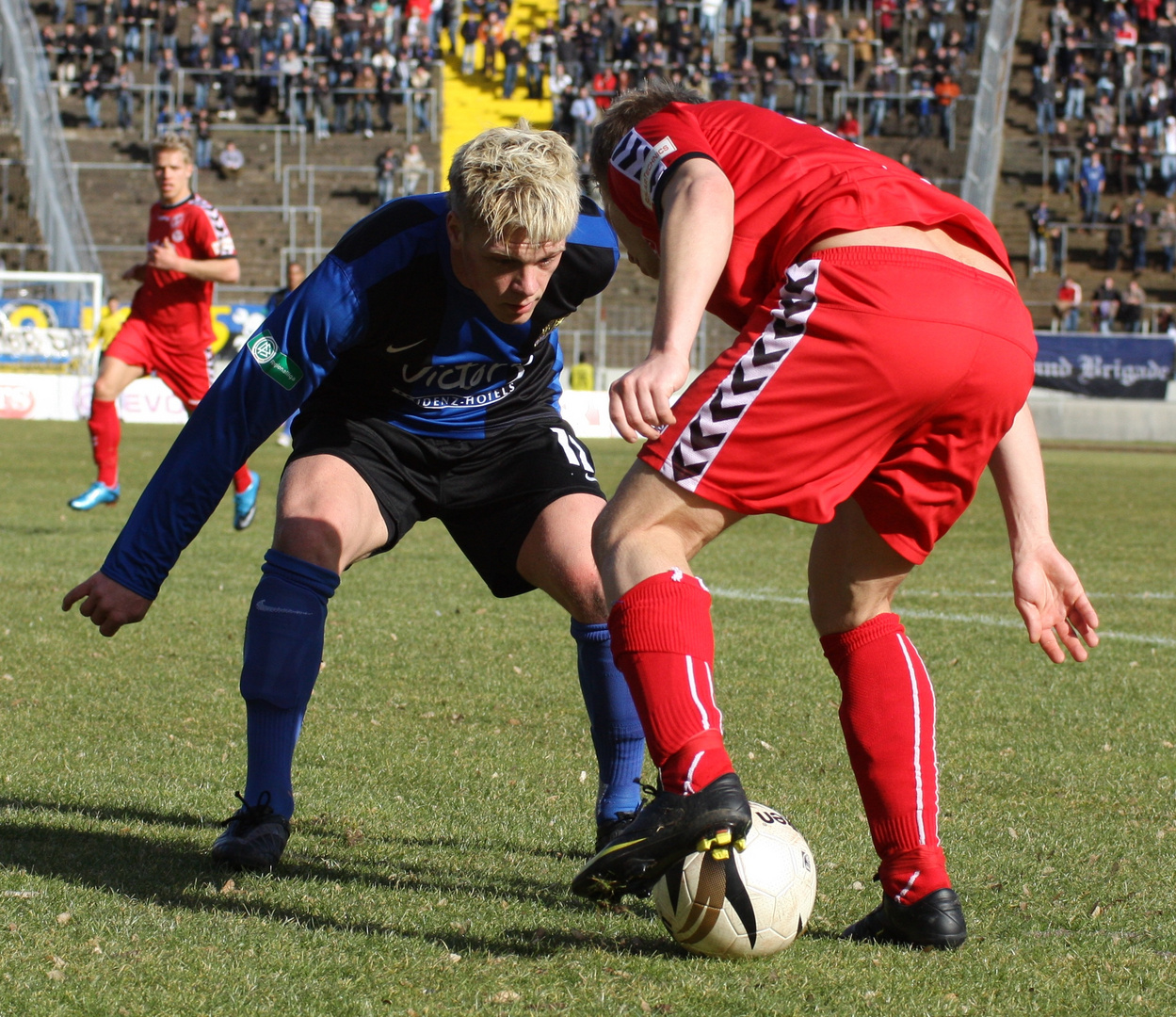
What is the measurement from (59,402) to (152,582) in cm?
2271

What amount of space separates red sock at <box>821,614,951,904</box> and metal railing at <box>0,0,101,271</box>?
27.5m

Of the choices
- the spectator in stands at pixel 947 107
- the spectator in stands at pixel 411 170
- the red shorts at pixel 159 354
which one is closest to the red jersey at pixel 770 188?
the red shorts at pixel 159 354

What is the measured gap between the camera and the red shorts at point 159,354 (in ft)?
33.9

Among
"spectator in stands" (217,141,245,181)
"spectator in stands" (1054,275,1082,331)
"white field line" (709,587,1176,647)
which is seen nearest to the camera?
"white field line" (709,587,1176,647)

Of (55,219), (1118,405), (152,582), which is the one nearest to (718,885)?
(152,582)

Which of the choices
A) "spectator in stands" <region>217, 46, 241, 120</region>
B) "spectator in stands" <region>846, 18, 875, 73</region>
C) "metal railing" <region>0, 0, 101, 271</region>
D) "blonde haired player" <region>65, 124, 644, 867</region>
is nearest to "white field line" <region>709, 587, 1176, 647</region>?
"blonde haired player" <region>65, 124, 644, 867</region>

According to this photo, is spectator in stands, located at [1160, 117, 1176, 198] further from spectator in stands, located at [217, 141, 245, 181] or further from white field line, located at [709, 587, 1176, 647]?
white field line, located at [709, 587, 1176, 647]

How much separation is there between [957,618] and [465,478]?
435 cm

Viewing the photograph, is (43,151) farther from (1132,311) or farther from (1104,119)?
(1104,119)

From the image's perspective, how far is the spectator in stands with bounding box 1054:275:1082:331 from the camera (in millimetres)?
29031

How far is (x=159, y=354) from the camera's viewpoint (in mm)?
10383

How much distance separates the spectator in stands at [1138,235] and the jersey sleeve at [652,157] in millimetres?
30910

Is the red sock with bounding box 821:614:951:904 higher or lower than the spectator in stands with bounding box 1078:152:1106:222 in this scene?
higher

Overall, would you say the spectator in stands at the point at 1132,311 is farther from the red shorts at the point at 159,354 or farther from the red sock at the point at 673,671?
the red sock at the point at 673,671
